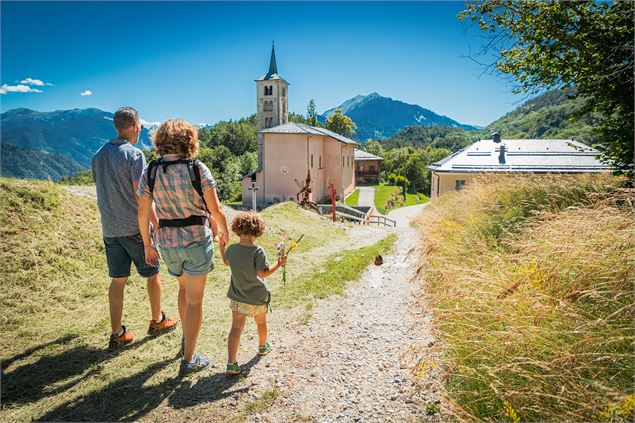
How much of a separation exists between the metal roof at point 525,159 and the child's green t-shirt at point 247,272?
75.4ft

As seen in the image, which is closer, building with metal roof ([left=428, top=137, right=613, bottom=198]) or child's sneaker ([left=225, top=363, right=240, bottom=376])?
child's sneaker ([left=225, top=363, right=240, bottom=376])

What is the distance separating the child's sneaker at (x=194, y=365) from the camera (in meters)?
3.64

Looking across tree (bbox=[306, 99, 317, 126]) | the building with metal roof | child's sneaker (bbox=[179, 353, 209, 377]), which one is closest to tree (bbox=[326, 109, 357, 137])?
tree (bbox=[306, 99, 317, 126])

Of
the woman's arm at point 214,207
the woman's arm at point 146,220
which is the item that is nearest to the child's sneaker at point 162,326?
the woman's arm at point 146,220

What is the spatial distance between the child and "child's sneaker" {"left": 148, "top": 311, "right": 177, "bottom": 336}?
4.37ft

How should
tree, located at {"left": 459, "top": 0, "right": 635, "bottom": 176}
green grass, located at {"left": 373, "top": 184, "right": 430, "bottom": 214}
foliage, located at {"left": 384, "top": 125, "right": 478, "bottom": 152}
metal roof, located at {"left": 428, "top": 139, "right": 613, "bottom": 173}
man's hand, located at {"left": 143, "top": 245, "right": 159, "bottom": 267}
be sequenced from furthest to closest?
foliage, located at {"left": 384, "top": 125, "right": 478, "bottom": 152}, green grass, located at {"left": 373, "top": 184, "right": 430, "bottom": 214}, metal roof, located at {"left": 428, "top": 139, "right": 613, "bottom": 173}, tree, located at {"left": 459, "top": 0, "right": 635, "bottom": 176}, man's hand, located at {"left": 143, "top": 245, "right": 159, "bottom": 267}

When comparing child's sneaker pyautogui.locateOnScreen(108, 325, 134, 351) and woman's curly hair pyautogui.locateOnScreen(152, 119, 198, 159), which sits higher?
woman's curly hair pyautogui.locateOnScreen(152, 119, 198, 159)

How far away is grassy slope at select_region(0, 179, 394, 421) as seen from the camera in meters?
3.30

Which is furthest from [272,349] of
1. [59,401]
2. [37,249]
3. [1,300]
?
[37,249]

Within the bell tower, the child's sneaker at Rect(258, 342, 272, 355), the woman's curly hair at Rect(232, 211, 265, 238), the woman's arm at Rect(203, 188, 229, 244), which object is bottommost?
the child's sneaker at Rect(258, 342, 272, 355)

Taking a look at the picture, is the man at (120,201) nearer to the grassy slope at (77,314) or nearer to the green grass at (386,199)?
the grassy slope at (77,314)

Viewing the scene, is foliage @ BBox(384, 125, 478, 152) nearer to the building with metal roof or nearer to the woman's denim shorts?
the building with metal roof

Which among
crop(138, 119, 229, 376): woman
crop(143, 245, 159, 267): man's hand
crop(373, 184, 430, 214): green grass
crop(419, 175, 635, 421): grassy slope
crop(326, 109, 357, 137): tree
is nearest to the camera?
crop(419, 175, 635, 421): grassy slope

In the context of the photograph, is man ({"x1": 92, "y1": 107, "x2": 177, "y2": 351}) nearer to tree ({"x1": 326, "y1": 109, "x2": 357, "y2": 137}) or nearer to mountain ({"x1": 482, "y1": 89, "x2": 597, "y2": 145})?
mountain ({"x1": 482, "y1": 89, "x2": 597, "y2": 145})
